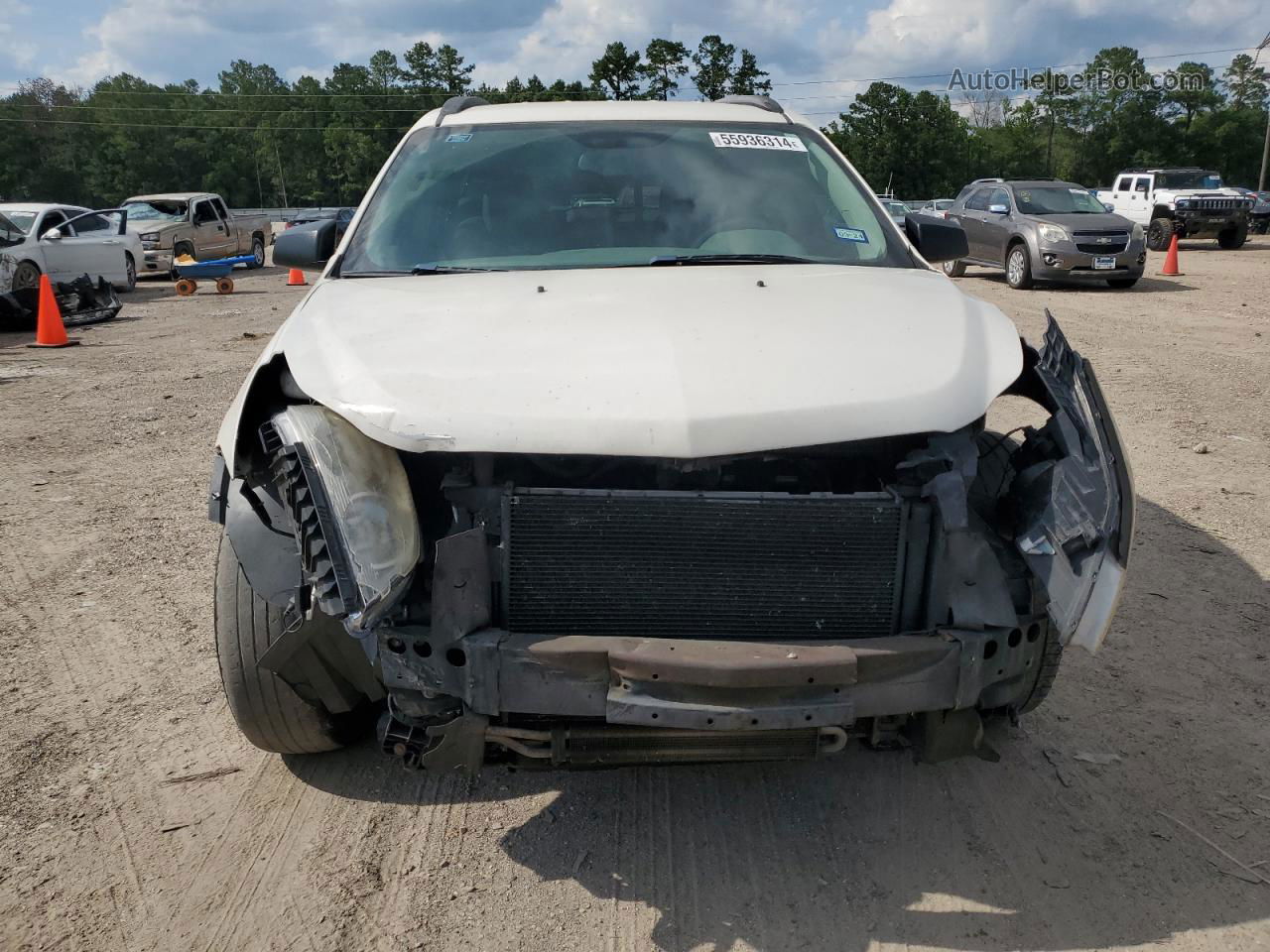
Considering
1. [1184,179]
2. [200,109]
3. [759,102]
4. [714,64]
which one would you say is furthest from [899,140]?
[759,102]

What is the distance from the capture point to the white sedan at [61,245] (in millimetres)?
13469

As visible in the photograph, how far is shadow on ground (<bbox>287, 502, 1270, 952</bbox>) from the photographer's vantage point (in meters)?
2.40

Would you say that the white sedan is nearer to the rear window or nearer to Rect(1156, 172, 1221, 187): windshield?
the rear window

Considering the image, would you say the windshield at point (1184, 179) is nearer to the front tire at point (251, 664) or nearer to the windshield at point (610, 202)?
the windshield at point (610, 202)

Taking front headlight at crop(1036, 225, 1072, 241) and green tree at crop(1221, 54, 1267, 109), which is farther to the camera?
green tree at crop(1221, 54, 1267, 109)

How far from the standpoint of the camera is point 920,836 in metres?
2.73

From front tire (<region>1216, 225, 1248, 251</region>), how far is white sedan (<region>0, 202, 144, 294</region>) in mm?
23539

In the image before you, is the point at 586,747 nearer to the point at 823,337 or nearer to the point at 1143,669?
the point at 823,337

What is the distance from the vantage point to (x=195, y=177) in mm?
88438

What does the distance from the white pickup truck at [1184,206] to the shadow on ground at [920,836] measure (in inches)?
916

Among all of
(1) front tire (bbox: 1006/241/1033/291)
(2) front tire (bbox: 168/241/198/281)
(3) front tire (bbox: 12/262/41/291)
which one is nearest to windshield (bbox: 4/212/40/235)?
(3) front tire (bbox: 12/262/41/291)

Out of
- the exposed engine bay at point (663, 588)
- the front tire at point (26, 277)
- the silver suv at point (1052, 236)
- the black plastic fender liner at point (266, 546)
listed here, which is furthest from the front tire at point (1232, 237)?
the black plastic fender liner at point (266, 546)

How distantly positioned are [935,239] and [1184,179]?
961 inches

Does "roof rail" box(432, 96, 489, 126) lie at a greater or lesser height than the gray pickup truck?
greater
